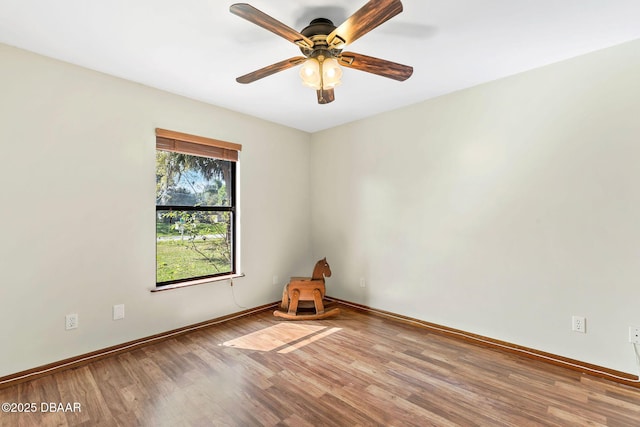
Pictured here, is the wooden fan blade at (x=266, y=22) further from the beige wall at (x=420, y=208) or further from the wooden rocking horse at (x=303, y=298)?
the wooden rocking horse at (x=303, y=298)

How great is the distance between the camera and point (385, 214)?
3451mm

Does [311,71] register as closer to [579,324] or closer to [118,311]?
[118,311]

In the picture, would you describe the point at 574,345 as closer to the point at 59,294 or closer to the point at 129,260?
the point at 129,260

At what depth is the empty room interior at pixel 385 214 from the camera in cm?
183

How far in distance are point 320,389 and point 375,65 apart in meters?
2.21

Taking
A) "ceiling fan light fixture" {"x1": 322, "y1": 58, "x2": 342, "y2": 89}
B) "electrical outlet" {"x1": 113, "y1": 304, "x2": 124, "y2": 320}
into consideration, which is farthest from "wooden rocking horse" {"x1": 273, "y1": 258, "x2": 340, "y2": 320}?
"ceiling fan light fixture" {"x1": 322, "y1": 58, "x2": 342, "y2": 89}

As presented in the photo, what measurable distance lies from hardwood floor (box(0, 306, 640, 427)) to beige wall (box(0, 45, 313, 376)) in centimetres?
30

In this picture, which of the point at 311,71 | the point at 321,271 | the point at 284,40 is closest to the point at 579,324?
the point at 321,271

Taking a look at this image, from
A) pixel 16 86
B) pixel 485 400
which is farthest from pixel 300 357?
pixel 16 86

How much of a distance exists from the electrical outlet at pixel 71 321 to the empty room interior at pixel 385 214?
0.01 m

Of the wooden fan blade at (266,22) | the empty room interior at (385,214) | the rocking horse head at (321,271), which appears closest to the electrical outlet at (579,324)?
the empty room interior at (385,214)

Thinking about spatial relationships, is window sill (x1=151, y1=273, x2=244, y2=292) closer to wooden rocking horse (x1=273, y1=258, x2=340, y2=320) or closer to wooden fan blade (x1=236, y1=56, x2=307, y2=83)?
wooden rocking horse (x1=273, y1=258, x2=340, y2=320)

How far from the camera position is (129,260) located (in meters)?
2.64

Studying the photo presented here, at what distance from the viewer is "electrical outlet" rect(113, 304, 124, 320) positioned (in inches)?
100
